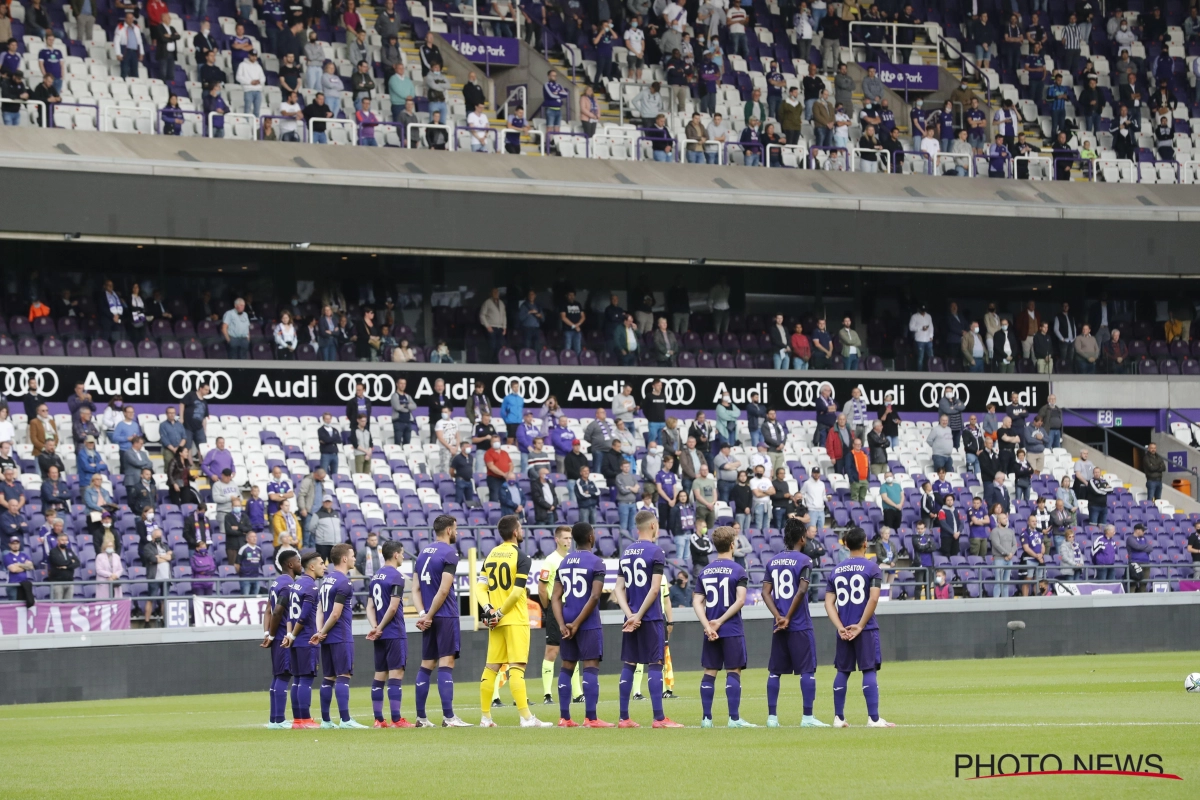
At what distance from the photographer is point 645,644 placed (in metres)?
14.0

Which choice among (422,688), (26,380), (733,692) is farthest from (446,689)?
(26,380)

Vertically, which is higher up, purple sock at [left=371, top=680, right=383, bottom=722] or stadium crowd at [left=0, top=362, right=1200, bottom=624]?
stadium crowd at [left=0, top=362, right=1200, bottom=624]

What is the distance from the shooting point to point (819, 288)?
40.5 m

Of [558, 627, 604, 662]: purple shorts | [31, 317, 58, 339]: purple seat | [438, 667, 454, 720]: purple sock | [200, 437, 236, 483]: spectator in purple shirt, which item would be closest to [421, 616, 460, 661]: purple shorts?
[438, 667, 454, 720]: purple sock

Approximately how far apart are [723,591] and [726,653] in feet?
1.63

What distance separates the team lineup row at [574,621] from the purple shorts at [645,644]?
0.4 inches

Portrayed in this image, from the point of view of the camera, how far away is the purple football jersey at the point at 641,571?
45.6ft

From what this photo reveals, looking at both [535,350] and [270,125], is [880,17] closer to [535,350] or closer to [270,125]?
[535,350]

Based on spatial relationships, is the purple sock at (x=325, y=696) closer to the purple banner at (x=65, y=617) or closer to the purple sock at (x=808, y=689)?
the purple sock at (x=808, y=689)

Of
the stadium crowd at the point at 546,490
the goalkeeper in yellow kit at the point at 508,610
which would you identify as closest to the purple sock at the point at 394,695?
the goalkeeper in yellow kit at the point at 508,610

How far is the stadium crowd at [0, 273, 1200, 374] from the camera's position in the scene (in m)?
31.9

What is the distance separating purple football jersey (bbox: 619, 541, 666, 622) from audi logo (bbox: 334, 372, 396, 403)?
1888 centimetres

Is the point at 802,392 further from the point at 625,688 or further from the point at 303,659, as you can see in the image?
the point at 625,688

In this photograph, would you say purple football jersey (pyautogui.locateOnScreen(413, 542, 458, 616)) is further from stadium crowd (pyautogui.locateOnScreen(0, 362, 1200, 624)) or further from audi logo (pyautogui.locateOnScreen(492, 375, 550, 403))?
audi logo (pyautogui.locateOnScreen(492, 375, 550, 403))
